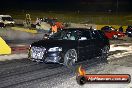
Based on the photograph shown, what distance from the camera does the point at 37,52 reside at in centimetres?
1222

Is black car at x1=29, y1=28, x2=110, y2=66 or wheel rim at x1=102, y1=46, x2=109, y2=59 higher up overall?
black car at x1=29, y1=28, x2=110, y2=66

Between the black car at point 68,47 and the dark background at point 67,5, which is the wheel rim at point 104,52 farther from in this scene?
the dark background at point 67,5

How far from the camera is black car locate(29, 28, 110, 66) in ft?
39.3

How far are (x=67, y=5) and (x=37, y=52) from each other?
71744 mm

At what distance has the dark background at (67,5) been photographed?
256 feet

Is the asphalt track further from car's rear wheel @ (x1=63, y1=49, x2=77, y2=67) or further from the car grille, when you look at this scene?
the car grille

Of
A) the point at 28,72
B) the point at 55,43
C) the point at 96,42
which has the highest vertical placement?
the point at 55,43

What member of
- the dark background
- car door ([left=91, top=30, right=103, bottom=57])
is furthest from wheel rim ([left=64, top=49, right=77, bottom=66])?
the dark background

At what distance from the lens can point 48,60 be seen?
12.0 m

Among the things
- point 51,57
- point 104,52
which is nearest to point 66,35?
point 51,57

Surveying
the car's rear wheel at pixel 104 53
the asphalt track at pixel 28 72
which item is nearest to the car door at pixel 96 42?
the car's rear wheel at pixel 104 53

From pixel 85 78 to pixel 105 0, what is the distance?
8521cm

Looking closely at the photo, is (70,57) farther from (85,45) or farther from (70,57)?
(85,45)

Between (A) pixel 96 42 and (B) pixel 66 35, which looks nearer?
(B) pixel 66 35
